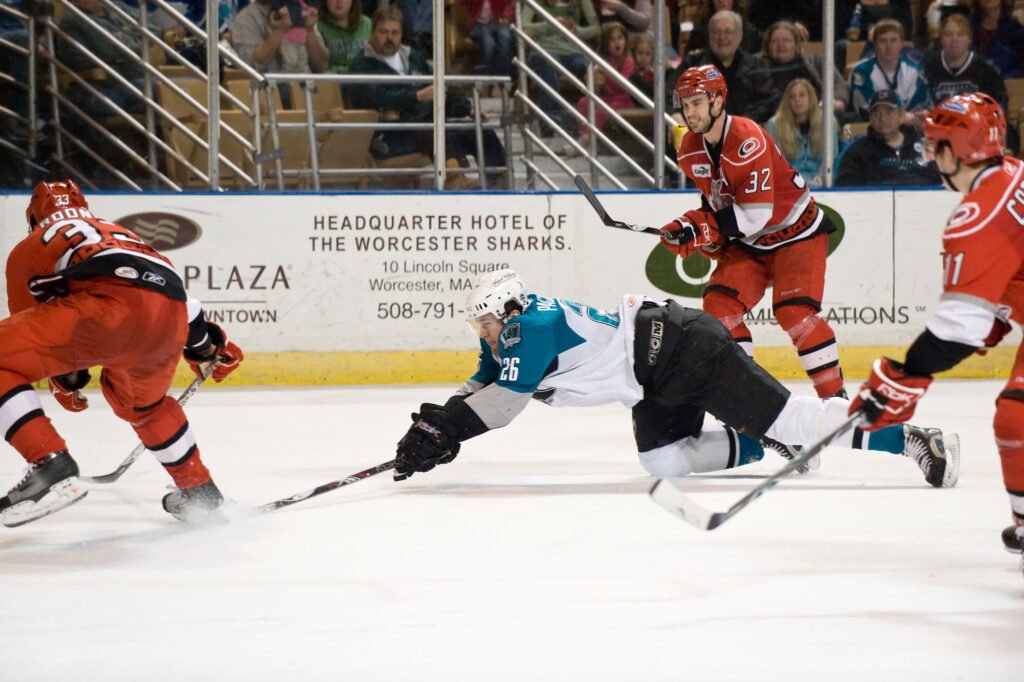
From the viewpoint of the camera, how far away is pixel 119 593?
268 cm

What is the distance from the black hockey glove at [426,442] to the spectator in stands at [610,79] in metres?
4.10

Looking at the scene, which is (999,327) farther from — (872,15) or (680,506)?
(872,15)

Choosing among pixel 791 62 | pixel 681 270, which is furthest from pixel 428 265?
pixel 791 62

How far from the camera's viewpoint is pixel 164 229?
6.83m

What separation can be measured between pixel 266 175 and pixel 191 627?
503 cm

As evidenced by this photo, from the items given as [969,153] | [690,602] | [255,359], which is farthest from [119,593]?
[255,359]

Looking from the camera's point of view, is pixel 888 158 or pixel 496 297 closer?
pixel 496 297

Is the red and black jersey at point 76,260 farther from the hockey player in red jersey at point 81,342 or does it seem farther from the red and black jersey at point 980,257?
the red and black jersey at point 980,257

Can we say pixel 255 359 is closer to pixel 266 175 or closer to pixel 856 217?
pixel 266 175

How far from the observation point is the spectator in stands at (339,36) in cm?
733

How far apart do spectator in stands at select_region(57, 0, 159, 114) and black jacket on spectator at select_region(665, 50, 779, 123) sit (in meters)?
3.39

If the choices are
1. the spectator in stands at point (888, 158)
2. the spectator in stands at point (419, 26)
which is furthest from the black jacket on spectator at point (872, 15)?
the spectator in stands at point (419, 26)

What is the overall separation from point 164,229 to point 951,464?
454 cm

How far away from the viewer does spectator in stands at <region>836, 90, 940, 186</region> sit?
7.16m
